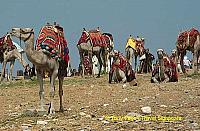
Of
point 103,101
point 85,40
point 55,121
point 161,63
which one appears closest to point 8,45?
point 85,40

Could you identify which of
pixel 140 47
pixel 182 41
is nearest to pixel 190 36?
pixel 182 41

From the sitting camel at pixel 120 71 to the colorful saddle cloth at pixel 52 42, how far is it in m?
8.30

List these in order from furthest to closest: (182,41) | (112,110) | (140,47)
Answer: (140,47) → (182,41) → (112,110)

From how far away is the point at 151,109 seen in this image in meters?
10.5

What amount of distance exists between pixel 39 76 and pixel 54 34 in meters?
0.93

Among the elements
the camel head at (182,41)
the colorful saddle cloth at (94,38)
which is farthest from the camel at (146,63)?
the camel head at (182,41)

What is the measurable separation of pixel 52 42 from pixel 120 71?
8.88 m

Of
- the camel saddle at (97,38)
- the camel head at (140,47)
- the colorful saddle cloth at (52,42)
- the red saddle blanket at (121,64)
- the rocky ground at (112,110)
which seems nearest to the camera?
the rocky ground at (112,110)

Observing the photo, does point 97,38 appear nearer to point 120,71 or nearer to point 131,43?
point 131,43

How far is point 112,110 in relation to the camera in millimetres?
10781

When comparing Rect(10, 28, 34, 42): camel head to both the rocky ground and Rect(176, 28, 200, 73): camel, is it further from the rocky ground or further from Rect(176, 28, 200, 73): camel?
Rect(176, 28, 200, 73): camel

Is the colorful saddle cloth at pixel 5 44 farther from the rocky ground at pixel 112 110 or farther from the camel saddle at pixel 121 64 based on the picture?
the rocky ground at pixel 112 110


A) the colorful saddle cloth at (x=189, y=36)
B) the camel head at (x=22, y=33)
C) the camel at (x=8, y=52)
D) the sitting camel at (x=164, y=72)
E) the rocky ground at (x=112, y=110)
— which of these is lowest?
the rocky ground at (x=112, y=110)

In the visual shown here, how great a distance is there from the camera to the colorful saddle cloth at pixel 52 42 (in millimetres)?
10492
